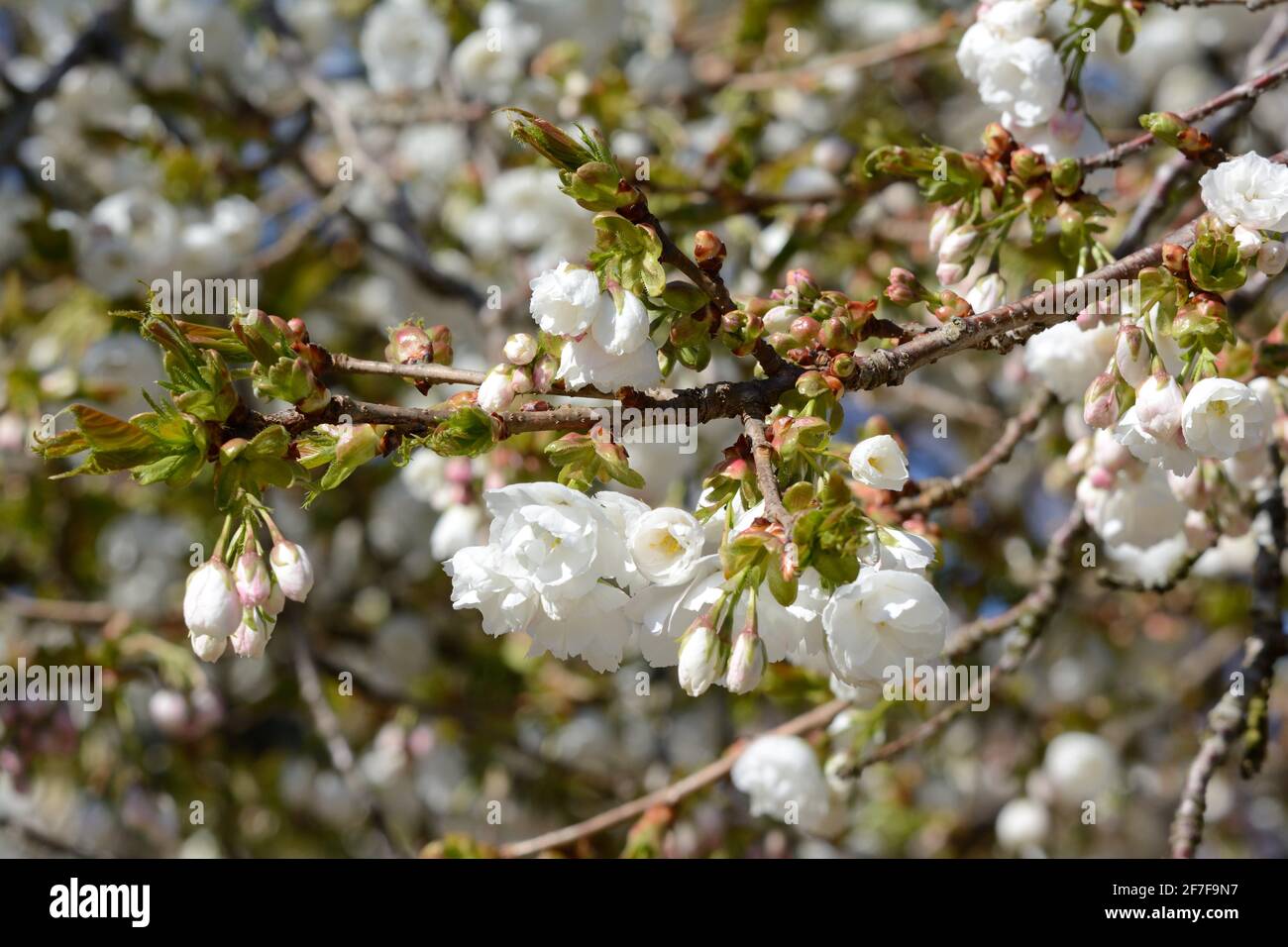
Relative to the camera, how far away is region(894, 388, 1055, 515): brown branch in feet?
5.50

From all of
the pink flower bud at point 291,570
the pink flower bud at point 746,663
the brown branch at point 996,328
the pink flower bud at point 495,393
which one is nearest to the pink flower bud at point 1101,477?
the brown branch at point 996,328

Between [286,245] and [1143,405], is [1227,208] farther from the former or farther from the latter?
[286,245]

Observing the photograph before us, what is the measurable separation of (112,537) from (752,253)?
275 cm

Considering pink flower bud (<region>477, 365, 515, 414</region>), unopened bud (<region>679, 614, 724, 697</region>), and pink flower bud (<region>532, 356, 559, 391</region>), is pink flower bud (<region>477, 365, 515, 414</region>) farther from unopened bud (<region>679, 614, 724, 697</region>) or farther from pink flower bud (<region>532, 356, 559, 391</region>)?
unopened bud (<region>679, 614, 724, 697</region>)

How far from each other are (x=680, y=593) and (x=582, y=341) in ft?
0.89

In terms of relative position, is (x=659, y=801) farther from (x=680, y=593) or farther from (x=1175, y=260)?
(x=1175, y=260)

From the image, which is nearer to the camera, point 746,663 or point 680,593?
point 746,663

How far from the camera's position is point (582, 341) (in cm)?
115

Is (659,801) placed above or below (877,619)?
below

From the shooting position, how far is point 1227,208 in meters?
1.22

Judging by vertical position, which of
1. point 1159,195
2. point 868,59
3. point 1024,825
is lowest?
point 1024,825

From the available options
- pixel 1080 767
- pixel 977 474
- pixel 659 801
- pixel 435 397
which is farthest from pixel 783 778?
pixel 1080 767

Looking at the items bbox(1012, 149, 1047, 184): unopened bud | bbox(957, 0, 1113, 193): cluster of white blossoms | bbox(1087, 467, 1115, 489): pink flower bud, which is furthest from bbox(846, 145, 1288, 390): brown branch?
bbox(1087, 467, 1115, 489): pink flower bud

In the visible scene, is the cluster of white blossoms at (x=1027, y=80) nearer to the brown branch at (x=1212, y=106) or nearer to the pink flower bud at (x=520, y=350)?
the brown branch at (x=1212, y=106)
